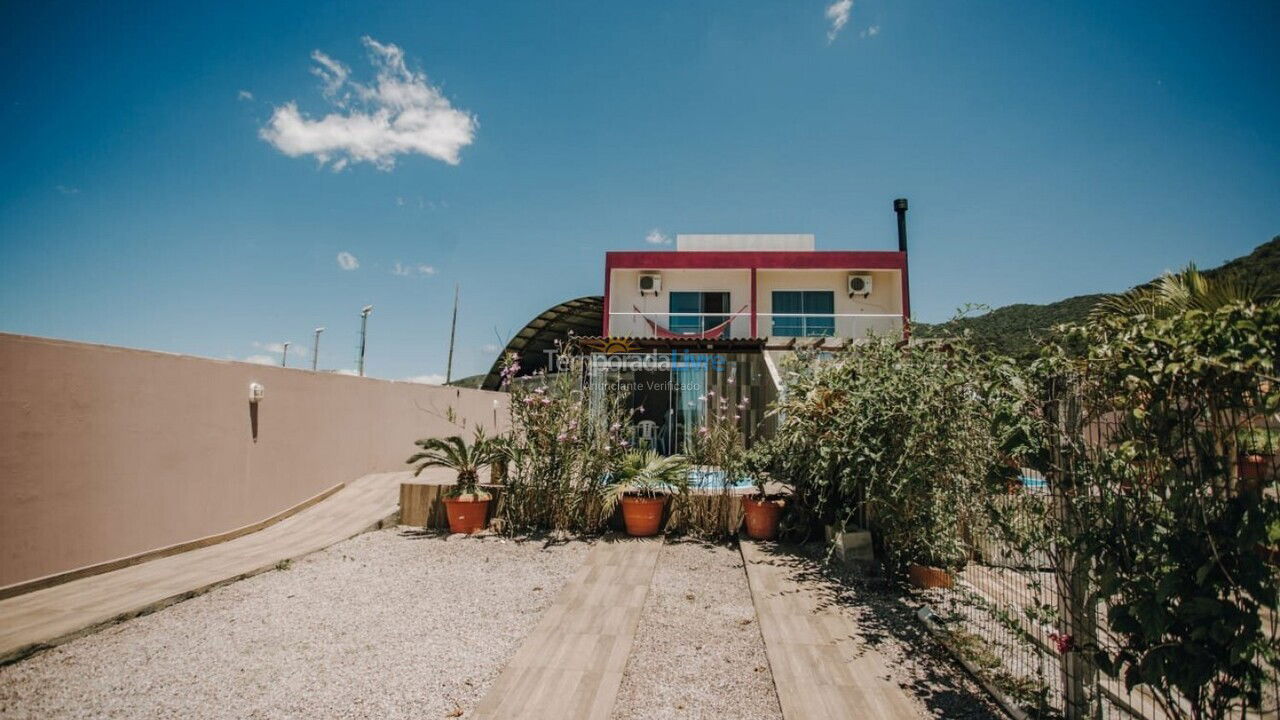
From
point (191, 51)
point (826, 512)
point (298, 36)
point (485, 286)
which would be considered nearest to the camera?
point (826, 512)

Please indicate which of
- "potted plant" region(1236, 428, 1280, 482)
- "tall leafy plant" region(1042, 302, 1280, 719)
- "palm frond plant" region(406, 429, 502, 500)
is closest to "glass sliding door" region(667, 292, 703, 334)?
"palm frond plant" region(406, 429, 502, 500)

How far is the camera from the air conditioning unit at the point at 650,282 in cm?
1445

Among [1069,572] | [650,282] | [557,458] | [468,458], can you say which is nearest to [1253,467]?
[1069,572]

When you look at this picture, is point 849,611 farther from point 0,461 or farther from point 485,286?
point 485,286

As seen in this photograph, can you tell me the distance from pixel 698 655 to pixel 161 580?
4642 millimetres

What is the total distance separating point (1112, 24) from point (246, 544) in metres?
13.5

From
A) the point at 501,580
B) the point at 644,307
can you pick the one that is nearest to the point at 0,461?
the point at 501,580

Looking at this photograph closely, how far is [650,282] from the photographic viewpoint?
1450cm

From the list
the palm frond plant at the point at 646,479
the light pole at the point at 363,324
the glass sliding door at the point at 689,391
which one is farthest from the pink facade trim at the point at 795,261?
the light pole at the point at 363,324

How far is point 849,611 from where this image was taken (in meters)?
3.67

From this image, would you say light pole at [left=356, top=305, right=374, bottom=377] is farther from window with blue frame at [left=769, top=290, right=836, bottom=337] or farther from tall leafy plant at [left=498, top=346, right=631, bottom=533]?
tall leafy plant at [left=498, top=346, right=631, bottom=533]

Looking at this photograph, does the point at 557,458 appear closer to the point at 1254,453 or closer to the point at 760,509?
the point at 760,509

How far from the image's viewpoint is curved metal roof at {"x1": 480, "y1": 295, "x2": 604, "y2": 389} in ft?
53.7

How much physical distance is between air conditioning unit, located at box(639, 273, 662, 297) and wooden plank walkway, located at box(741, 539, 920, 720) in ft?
35.9
